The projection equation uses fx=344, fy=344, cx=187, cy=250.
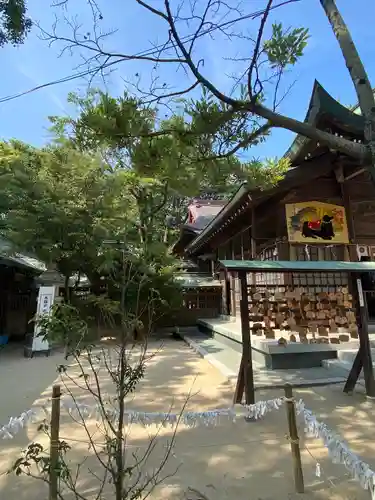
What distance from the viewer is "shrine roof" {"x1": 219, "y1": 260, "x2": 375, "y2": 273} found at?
182 inches

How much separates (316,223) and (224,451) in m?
6.08

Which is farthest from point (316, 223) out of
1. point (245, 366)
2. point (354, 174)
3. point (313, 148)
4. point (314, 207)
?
point (245, 366)

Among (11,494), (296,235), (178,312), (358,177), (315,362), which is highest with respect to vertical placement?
(358,177)

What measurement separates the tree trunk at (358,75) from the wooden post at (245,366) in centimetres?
243

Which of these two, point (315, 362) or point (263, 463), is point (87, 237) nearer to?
point (315, 362)

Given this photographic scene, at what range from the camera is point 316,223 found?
8.21 meters

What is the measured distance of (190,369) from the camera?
7371mm

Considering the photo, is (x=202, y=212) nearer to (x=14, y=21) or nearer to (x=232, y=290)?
(x=232, y=290)

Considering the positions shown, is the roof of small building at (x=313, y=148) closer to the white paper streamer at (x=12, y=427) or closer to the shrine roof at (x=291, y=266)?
the shrine roof at (x=291, y=266)

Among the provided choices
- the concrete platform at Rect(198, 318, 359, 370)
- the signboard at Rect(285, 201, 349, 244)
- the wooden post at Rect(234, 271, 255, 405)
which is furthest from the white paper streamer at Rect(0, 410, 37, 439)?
the signboard at Rect(285, 201, 349, 244)

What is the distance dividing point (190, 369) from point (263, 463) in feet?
14.0

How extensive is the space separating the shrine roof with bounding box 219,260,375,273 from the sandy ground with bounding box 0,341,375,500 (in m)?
1.84

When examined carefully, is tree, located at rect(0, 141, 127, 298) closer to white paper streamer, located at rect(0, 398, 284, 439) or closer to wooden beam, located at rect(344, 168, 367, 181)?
wooden beam, located at rect(344, 168, 367, 181)

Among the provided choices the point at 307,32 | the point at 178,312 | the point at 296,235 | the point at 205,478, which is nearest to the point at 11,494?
the point at 205,478
